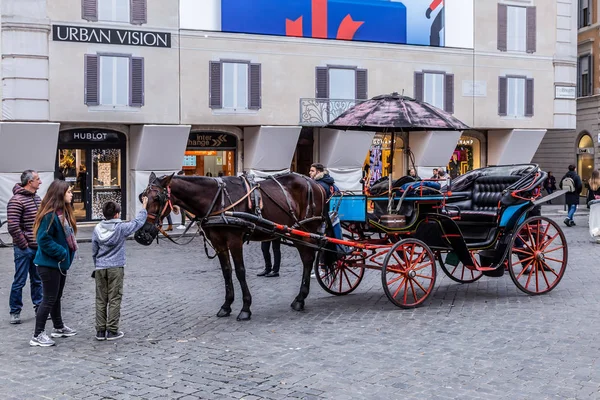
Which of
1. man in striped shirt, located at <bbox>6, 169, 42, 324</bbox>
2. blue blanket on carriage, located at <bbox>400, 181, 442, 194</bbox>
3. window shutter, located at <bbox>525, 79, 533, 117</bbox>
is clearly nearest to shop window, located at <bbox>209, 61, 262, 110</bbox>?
window shutter, located at <bbox>525, 79, 533, 117</bbox>

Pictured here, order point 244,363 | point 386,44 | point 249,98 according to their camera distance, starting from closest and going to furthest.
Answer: point 244,363, point 249,98, point 386,44

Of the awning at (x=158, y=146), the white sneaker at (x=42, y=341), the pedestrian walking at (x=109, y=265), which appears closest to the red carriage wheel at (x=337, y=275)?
the pedestrian walking at (x=109, y=265)

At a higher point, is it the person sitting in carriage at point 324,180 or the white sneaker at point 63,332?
the person sitting in carriage at point 324,180

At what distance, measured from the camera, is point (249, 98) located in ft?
80.4

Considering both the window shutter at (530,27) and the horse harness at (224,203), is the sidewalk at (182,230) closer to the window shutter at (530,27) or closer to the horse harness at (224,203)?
the window shutter at (530,27)

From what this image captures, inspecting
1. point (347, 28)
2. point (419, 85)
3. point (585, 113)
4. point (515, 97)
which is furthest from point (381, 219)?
point (585, 113)

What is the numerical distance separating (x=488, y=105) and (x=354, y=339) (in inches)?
848

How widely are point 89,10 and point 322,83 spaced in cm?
775

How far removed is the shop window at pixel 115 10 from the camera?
22.3 m

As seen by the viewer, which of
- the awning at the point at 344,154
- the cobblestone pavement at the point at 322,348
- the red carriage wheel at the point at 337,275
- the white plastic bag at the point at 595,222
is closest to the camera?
the cobblestone pavement at the point at 322,348

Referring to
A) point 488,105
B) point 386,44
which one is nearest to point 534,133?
point 488,105

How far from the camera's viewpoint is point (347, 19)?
25828 mm

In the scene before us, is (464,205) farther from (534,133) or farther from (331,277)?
(534,133)

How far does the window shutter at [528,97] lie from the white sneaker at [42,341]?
24.1m
